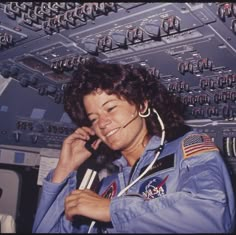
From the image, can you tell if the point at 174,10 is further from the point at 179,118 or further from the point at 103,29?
the point at 179,118

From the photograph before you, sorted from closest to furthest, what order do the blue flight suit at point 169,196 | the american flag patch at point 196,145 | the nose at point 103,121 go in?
the blue flight suit at point 169,196 → the american flag patch at point 196,145 → the nose at point 103,121

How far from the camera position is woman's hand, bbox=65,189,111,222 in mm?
936

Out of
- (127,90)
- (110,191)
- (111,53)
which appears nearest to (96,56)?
(111,53)

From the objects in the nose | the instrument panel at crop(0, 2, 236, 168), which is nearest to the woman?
the nose

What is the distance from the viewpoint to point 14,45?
2.11 m

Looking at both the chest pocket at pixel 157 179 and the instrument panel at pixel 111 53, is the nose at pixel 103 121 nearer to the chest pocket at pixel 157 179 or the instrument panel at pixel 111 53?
the chest pocket at pixel 157 179

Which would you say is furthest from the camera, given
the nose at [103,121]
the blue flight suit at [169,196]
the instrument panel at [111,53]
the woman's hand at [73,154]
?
the woman's hand at [73,154]

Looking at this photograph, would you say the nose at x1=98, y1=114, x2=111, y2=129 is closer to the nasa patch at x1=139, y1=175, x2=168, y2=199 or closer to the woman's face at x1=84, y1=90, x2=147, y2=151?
the woman's face at x1=84, y1=90, x2=147, y2=151

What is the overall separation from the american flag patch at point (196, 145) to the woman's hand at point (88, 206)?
422 millimetres

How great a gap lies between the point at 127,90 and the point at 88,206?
2.55 ft

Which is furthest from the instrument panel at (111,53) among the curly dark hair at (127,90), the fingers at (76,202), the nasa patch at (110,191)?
the fingers at (76,202)

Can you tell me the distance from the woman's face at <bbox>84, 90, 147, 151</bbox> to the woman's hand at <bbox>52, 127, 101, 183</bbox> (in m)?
0.33

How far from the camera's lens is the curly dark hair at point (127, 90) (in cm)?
160

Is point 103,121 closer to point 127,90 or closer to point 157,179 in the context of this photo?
point 127,90
